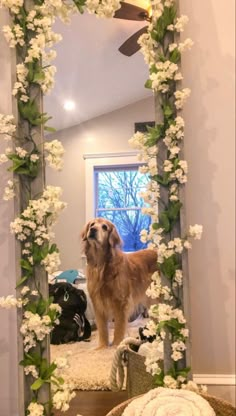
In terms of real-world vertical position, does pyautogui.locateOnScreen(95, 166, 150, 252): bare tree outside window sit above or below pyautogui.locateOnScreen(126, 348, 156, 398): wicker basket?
above

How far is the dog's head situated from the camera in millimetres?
1553

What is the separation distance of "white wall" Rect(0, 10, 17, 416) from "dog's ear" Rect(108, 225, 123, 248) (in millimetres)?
415

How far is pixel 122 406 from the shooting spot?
137cm

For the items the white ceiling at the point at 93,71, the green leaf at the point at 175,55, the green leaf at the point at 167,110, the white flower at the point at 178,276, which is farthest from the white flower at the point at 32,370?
the green leaf at the point at 175,55

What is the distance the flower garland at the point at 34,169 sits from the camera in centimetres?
149

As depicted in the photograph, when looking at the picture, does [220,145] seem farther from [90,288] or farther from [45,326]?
[45,326]

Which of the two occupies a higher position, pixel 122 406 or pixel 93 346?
pixel 93 346

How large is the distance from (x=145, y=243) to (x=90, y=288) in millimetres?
281

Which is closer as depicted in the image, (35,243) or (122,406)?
(122,406)

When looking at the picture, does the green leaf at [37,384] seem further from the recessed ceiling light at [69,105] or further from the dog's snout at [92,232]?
the recessed ceiling light at [69,105]

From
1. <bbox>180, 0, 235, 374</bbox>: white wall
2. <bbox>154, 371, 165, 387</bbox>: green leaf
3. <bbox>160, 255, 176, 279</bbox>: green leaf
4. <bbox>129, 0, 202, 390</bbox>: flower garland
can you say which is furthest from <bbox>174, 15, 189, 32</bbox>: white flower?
<bbox>154, 371, 165, 387</bbox>: green leaf

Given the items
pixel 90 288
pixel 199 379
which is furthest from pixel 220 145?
pixel 199 379

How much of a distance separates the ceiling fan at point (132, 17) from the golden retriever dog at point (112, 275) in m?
0.68

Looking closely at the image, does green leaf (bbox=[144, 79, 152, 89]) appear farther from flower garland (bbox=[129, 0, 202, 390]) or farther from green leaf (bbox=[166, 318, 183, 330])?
green leaf (bbox=[166, 318, 183, 330])
